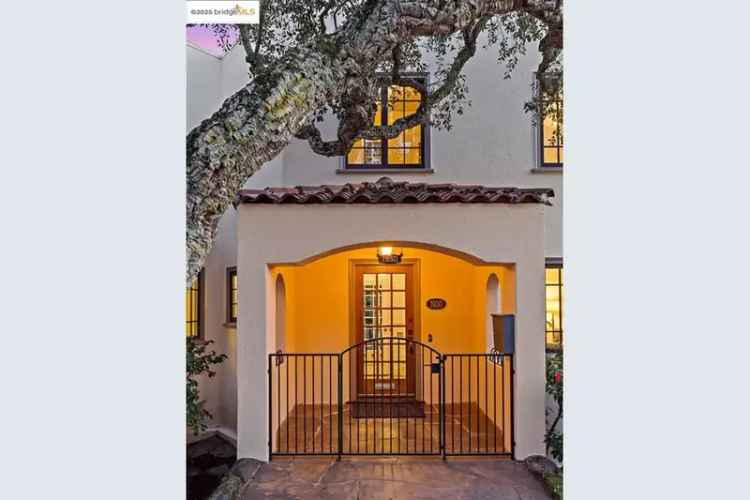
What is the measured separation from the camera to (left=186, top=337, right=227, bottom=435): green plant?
620 centimetres

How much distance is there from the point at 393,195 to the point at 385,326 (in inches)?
133

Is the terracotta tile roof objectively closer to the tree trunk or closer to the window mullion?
the window mullion

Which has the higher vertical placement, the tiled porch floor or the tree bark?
the tree bark

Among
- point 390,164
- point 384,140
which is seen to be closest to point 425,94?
point 384,140

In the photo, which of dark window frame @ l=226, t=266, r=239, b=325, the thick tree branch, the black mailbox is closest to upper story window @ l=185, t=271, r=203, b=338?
dark window frame @ l=226, t=266, r=239, b=325

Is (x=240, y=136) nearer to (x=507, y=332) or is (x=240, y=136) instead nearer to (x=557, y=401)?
(x=507, y=332)

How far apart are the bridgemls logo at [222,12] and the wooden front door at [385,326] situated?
658cm

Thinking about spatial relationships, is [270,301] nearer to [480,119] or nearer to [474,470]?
[474,470]

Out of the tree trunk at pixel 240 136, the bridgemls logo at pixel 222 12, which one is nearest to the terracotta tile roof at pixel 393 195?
the tree trunk at pixel 240 136

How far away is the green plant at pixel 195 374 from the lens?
620 centimetres

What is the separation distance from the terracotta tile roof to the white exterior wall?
3.5 inches

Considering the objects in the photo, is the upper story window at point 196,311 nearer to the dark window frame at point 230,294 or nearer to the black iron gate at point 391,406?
the dark window frame at point 230,294

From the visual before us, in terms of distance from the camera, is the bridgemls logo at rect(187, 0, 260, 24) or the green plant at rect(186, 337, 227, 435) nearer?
the bridgemls logo at rect(187, 0, 260, 24)

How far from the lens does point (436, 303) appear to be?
902 cm
